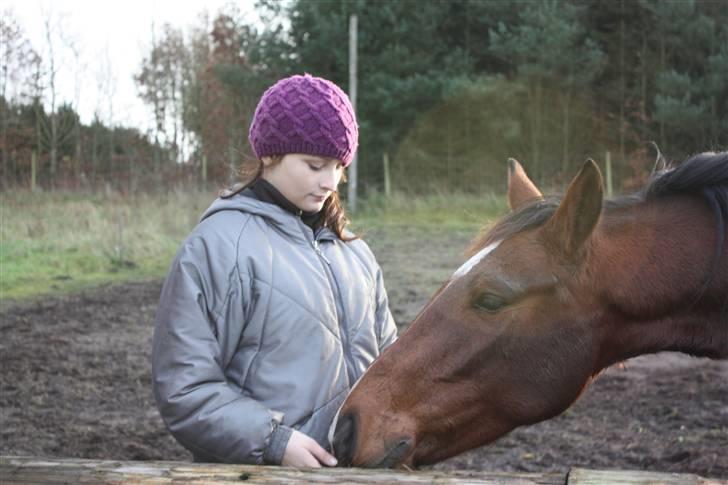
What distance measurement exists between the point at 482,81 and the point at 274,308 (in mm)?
22151

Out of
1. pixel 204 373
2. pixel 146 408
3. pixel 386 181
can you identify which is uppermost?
pixel 386 181

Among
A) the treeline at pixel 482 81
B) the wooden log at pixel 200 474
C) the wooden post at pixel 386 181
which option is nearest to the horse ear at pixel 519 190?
the wooden log at pixel 200 474

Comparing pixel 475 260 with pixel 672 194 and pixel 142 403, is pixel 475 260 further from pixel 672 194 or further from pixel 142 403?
pixel 142 403

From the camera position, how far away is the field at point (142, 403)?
16.6 feet

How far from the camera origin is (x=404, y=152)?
992 inches

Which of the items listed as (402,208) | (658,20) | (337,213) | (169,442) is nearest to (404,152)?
(402,208)

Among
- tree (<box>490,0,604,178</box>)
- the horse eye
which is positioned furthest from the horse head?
tree (<box>490,0,604,178</box>)

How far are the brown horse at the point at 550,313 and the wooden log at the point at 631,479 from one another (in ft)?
2.30

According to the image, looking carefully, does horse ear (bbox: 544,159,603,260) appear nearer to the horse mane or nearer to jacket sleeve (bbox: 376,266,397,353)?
the horse mane

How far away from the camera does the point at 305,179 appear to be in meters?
2.48

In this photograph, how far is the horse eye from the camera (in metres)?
2.33

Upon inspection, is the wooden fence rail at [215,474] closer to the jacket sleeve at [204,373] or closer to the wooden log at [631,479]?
the wooden log at [631,479]

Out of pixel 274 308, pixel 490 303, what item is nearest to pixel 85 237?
pixel 274 308

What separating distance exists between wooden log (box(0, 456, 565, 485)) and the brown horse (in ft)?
1.66
